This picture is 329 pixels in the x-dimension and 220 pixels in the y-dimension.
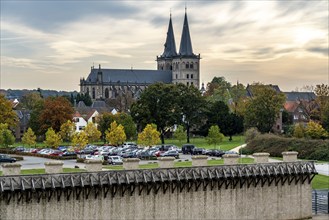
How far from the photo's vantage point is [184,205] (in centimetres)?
4028

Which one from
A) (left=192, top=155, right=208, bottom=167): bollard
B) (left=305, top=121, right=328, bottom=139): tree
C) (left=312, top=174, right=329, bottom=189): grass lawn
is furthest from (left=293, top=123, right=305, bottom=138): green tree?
(left=192, top=155, right=208, bottom=167): bollard

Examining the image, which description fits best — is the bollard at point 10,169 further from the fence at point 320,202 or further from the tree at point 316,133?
the tree at point 316,133

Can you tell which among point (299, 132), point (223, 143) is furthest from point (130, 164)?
point (223, 143)

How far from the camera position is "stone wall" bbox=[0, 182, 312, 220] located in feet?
115

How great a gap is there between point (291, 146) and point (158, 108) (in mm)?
27223

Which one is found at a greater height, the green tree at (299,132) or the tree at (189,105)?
the tree at (189,105)

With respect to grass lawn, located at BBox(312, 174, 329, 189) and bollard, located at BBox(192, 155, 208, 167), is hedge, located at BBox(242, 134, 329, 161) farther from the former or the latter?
bollard, located at BBox(192, 155, 208, 167)

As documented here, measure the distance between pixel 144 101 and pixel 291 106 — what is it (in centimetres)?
5554

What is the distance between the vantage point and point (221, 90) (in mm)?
151000

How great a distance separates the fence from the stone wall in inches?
77.8

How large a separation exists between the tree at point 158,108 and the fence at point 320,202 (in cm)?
5279

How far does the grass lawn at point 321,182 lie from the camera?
55.0m

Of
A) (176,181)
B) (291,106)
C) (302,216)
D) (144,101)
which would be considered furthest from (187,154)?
(291,106)

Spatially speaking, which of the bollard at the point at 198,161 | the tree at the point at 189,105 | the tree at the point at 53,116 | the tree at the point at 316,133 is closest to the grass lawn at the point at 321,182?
the bollard at the point at 198,161
